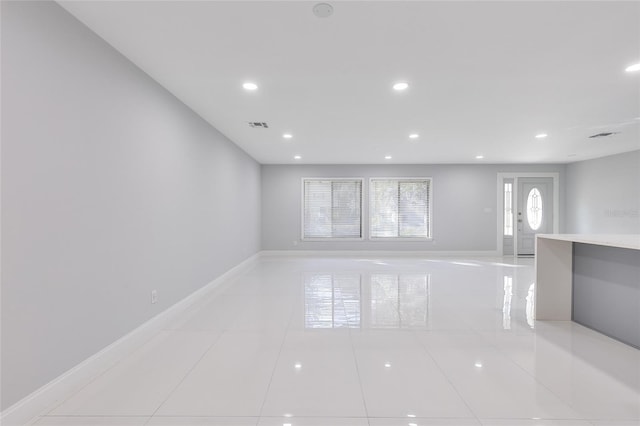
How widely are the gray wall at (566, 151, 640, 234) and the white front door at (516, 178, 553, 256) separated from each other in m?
0.48

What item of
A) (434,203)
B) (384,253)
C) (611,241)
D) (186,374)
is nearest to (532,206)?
(434,203)

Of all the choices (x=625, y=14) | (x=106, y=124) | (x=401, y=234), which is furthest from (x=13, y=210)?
(x=401, y=234)

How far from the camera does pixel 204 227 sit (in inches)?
181

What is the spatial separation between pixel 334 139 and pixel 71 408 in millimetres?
4965

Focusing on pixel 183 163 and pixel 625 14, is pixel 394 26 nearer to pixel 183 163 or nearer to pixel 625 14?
pixel 625 14

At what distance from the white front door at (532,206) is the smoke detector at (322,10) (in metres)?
8.49

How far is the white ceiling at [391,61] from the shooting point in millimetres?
2139

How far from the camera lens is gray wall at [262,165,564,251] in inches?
338

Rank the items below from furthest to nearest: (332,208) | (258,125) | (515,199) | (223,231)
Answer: (332,208) < (515,199) < (223,231) < (258,125)

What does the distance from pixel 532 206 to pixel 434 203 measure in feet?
8.94

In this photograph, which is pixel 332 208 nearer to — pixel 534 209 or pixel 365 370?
pixel 534 209

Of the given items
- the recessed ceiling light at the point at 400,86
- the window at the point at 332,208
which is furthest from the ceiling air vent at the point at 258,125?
the window at the point at 332,208

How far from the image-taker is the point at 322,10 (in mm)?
2090

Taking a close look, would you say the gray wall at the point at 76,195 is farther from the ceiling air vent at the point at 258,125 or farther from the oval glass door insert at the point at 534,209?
the oval glass door insert at the point at 534,209
